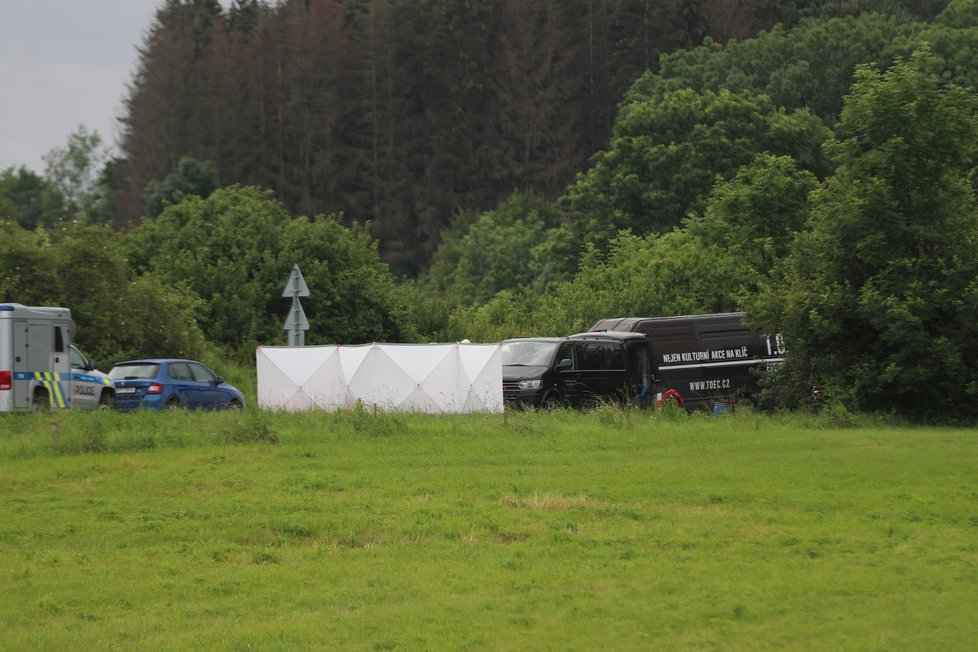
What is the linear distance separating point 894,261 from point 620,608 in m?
17.8

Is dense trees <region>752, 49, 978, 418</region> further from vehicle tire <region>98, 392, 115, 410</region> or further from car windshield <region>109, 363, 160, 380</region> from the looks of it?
vehicle tire <region>98, 392, 115, 410</region>

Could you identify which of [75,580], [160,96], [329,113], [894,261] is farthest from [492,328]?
[160,96]

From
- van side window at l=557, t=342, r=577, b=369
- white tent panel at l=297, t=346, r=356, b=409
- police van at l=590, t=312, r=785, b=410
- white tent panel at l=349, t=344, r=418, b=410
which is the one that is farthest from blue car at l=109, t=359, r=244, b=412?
police van at l=590, t=312, r=785, b=410

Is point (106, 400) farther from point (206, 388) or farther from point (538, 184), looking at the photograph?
point (538, 184)

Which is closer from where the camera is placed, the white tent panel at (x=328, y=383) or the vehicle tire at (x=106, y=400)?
the white tent panel at (x=328, y=383)

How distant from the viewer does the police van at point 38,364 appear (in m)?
26.7

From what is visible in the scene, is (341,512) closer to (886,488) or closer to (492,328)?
(886,488)

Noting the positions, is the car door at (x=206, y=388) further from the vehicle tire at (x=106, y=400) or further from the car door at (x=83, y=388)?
the car door at (x=83, y=388)

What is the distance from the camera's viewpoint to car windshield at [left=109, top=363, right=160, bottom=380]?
1158 inches

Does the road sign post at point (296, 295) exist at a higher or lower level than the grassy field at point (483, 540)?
higher

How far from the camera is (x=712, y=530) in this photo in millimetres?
12492

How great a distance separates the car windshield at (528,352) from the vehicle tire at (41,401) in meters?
9.93

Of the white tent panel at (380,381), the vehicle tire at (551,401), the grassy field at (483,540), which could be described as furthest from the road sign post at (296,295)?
the grassy field at (483,540)

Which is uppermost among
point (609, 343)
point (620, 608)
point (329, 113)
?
point (329, 113)
